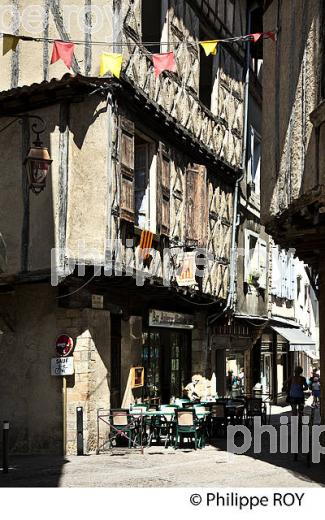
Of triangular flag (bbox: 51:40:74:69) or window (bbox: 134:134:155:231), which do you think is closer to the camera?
triangular flag (bbox: 51:40:74:69)

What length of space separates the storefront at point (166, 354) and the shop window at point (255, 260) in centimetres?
313

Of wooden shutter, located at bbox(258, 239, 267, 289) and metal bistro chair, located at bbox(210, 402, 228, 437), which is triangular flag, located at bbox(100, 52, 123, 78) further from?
wooden shutter, located at bbox(258, 239, 267, 289)

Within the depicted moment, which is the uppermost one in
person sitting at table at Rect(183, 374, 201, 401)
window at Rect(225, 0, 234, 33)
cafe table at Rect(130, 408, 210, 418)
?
window at Rect(225, 0, 234, 33)

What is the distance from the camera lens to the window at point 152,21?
15778mm

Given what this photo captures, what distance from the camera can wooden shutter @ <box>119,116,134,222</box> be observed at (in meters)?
13.5

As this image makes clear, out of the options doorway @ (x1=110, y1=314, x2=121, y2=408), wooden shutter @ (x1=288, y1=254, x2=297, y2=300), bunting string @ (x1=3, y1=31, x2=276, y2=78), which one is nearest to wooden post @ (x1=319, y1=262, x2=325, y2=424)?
bunting string @ (x1=3, y1=31, x2=276, y2=78)

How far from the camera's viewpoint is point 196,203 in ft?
55.0

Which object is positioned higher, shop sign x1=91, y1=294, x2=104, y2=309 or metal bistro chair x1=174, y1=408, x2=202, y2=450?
shop sign x1=91, y1=294, x2=104, y2=309

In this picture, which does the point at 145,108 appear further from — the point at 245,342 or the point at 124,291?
the point at 245,342

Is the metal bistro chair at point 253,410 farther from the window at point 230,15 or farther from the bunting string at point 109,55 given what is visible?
Result: the window at point 230,15

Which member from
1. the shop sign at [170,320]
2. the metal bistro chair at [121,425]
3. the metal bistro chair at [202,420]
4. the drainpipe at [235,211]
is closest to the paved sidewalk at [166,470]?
the metal bistro chair at [121,425]

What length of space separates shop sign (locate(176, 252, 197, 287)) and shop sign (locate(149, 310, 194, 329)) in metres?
0.96

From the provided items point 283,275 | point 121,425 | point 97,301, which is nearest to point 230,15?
point 283,275

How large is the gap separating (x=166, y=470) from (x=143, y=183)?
6.00 metres
